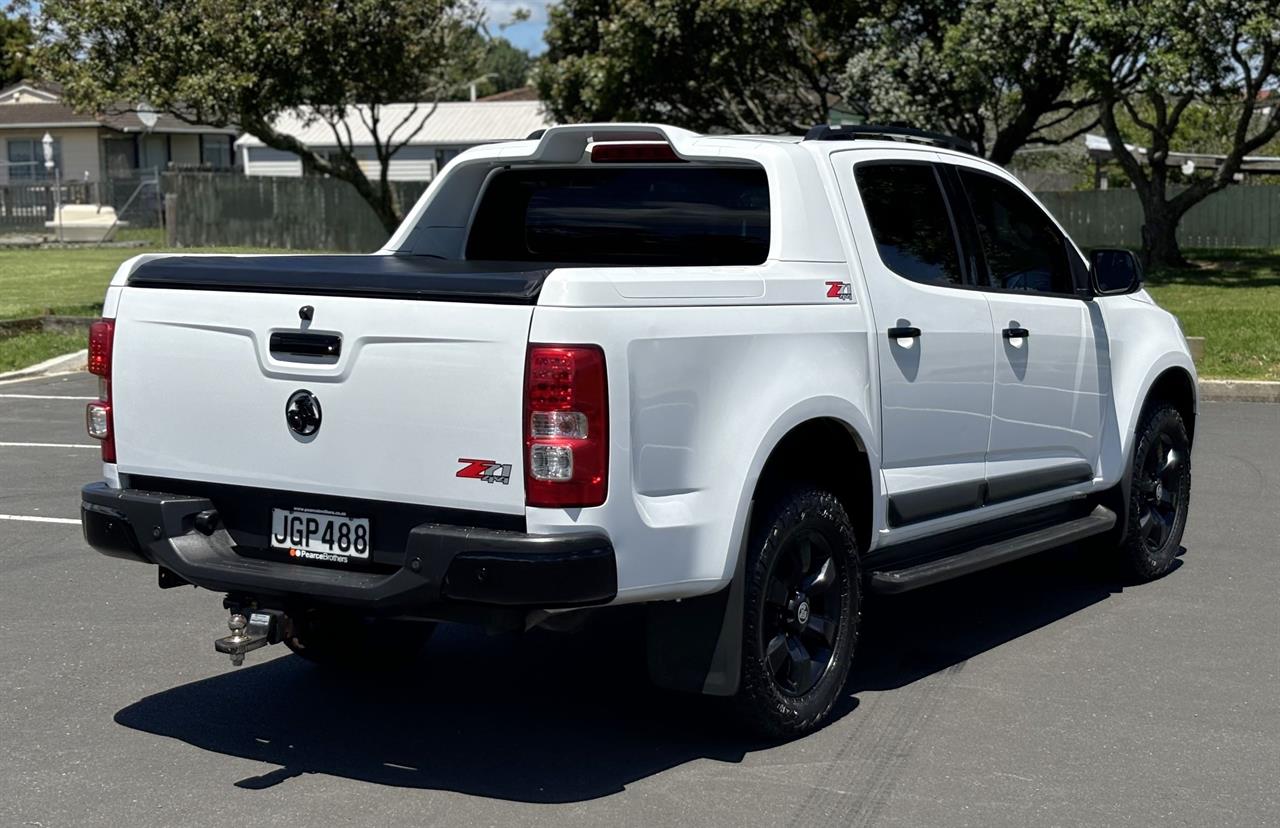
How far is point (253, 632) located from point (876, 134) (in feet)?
10.4

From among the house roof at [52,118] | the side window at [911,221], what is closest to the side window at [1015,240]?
the side window at [911,221]

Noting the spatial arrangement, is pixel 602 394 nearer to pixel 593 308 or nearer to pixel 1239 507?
pixel 593 308

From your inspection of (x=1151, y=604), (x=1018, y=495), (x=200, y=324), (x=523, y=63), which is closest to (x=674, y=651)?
(x=200, y=324)

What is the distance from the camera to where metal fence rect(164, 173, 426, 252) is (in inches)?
1677

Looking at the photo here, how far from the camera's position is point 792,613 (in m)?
5.58

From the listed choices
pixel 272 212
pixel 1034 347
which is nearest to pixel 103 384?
pixel 1034 347

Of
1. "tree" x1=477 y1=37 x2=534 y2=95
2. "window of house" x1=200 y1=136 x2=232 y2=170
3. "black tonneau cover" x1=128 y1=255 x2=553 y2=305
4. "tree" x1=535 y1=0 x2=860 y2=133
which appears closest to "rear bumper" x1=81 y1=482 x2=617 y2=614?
"black tonneau cover" x1=128 y1=255 x2=553 y2=305

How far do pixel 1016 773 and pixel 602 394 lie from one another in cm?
183

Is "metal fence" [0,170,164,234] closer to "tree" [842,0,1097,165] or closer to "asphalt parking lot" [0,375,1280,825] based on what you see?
"tree" [842,0,1097,165]

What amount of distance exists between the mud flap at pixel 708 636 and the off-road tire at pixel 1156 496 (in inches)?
128

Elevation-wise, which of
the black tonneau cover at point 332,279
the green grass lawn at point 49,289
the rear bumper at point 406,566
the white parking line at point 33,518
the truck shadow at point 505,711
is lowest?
the green grass lawn at point 49,289

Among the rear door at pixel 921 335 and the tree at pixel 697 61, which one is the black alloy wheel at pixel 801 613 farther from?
the tree at pixel 697 61

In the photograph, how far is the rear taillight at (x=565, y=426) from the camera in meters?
4.65

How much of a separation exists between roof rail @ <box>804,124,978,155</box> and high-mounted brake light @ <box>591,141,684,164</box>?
532 millimetres
